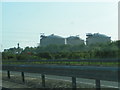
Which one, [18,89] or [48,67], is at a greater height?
[48,67]

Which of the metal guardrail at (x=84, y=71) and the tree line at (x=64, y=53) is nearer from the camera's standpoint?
the metal guardrail at (x=84, y=71)

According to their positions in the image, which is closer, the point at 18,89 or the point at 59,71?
the point at 59,71

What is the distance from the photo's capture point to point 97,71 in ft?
26.3

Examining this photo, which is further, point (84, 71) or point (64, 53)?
point (64, 53)

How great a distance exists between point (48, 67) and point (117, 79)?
13.0 feet

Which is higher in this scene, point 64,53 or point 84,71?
point 64,53

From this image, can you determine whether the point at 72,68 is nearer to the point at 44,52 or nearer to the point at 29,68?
the point at 29,68

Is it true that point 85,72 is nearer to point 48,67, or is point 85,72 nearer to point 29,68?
point 48,67

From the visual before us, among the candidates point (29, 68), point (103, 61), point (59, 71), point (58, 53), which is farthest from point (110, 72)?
point (58, 53)

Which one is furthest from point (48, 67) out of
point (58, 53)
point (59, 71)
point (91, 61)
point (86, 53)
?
point (58, 53)

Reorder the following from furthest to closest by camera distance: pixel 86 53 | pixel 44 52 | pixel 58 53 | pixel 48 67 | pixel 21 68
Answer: pixel 44 52
pixel 58 53
pixel 86 53
pixel 21 68
pixel 48 67

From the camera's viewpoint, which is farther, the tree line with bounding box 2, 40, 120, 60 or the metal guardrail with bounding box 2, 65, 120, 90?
the tree line with bounding box 2, 40, 120, 60

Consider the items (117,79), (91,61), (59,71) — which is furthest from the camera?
(91,61)

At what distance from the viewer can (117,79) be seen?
7.25 metres
